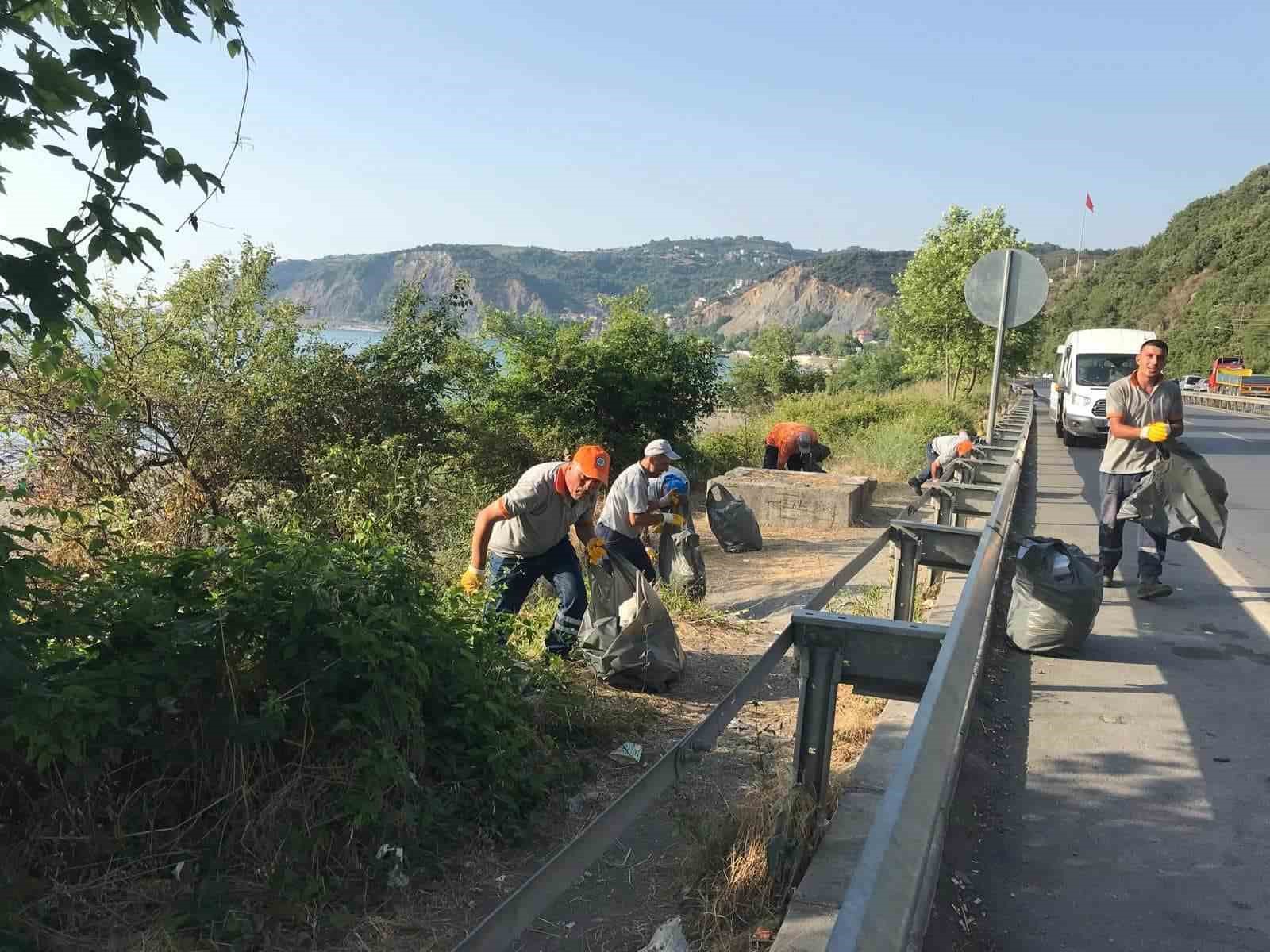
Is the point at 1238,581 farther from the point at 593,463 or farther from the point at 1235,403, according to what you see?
the point at 1235,403

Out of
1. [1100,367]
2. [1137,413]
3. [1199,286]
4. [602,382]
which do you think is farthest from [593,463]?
[1199,286]

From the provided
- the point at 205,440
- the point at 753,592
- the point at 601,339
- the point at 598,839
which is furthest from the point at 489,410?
the point at 598,839

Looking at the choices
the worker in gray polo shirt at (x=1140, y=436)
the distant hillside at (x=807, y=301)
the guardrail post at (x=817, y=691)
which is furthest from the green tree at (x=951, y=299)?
the distant hillside at (x=807, y=301)

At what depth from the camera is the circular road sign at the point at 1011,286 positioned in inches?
349

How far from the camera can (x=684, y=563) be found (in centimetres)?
774

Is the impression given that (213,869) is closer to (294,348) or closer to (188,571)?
(188,571)

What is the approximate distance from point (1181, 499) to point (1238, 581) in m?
1.58

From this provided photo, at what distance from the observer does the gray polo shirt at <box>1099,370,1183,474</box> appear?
704 cm

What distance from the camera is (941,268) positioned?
92.4ft

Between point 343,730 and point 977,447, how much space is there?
7.41 metres

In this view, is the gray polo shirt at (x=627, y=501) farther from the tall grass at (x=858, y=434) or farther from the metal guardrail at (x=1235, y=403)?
the metal guardrail at (x=1235, y=403)

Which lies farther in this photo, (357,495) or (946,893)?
(357,495)

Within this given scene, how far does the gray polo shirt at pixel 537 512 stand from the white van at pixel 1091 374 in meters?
17.8

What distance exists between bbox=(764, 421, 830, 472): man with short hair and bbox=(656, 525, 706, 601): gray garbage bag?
4.82m
